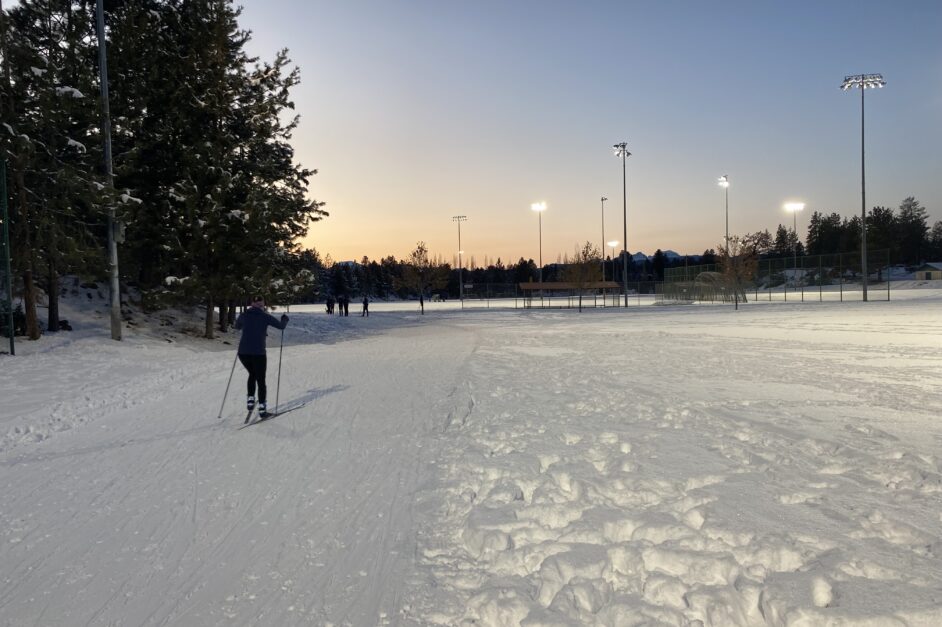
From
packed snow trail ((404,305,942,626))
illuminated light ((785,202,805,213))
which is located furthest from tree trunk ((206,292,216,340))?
illuminated light ((785,202,805,213))

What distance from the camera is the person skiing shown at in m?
7.87

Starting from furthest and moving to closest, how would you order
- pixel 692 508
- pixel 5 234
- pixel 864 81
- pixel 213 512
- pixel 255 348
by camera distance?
pixel 864 81 → pixel 5 234 → pixel 255 348 → pixel 213 512 → pixel 692 508

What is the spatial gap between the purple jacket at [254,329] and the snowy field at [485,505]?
109 cm

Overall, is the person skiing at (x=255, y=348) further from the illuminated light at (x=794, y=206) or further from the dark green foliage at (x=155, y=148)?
the illuminated light at (x=794, y=206)

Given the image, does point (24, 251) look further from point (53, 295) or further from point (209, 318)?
point (209, 318)

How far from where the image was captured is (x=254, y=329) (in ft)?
26.5

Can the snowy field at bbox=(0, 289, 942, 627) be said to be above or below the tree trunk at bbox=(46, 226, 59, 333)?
below

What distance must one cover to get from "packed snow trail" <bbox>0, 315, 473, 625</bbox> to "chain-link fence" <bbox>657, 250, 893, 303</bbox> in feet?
165

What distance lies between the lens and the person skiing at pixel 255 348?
25.8ft

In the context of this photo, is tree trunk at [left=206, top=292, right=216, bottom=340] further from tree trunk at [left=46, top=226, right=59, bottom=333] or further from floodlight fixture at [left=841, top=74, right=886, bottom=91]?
floodlight fixture at [left=841, top=74, right=886, bottom=91]

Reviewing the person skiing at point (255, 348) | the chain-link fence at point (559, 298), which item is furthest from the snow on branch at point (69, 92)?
the chain-link fence at point (559, 298)

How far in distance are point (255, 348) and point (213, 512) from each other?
396cm

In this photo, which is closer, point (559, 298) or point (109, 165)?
point (109, 165)

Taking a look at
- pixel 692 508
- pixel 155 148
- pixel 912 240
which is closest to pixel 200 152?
pixel 155 148
